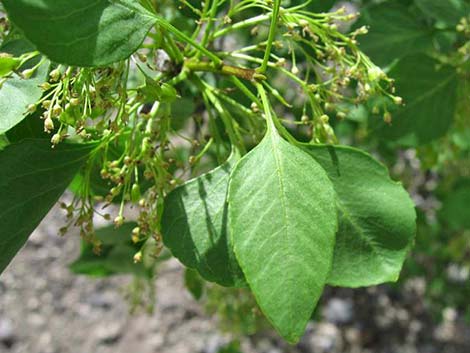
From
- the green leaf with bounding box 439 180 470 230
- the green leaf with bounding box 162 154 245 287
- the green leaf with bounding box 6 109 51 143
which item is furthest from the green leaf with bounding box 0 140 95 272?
the green leaf with bounding box 439 180 470 230

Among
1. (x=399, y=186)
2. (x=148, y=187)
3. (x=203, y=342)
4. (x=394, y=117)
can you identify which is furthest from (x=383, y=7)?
(x=203, y=342)

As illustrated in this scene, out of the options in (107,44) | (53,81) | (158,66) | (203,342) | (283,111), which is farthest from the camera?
(203,342)

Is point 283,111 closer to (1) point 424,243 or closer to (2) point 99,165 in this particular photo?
(1) point 424,243

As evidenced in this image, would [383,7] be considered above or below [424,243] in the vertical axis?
above

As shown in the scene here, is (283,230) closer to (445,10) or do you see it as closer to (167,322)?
(445,10)

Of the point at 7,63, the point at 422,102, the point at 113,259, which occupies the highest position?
the point at 7,63

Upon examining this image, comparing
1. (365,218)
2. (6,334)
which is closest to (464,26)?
(365,218)
